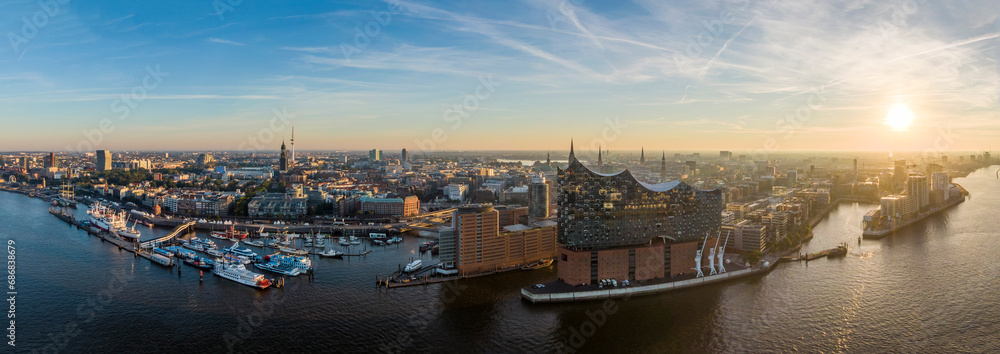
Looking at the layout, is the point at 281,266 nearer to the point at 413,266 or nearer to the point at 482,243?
the point at 413,266

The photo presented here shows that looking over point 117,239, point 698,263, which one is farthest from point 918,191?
point 117,239

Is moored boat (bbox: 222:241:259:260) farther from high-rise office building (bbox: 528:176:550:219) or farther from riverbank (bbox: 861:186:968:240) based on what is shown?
riverbank (bbox: 861:186:968:240)

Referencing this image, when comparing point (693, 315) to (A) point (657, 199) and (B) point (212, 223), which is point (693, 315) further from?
(B) point (212, 223)

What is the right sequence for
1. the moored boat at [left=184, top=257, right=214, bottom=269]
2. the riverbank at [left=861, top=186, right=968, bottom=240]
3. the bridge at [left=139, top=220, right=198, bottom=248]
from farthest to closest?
the riverbank at [left=861, top=186, right=968, bottom=240] < the bridge at [left=139, top=220, right=198, bottom=248] < the moored boat at [left=184, top=257, right=214, bottom=269]

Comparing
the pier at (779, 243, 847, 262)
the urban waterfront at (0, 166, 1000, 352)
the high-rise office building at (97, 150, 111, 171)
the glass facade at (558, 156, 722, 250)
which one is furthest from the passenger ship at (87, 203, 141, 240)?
the high-rise office building at (97, 150, 111, 171)

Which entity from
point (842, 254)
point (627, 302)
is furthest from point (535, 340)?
point (842, 254)

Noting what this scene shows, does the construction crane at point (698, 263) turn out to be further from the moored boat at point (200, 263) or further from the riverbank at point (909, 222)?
the moored boat at point (200, 263)

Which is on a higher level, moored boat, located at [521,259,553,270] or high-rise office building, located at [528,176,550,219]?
high-rise office building, located at [528,176,550,219]

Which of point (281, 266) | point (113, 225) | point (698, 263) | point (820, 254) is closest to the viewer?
point (698, 263)
